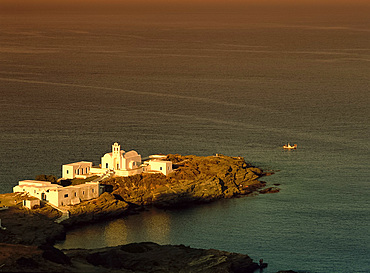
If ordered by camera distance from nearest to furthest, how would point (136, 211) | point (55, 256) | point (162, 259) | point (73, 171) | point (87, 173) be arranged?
point (55, 256), point (162, 259), point (136, 211), point (73, 171), point (87, 173)

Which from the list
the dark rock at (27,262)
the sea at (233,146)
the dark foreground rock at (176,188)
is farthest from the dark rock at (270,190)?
the dark rock at (27,262)

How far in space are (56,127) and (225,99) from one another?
132 ft

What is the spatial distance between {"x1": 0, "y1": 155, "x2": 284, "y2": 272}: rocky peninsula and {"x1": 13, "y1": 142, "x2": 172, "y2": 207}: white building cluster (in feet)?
3.74

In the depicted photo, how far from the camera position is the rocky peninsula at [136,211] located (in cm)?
7350

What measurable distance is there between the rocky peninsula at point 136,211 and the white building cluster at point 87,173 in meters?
1.14

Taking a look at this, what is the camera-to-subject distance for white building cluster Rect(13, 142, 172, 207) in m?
96.5

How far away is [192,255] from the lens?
79.4 metres

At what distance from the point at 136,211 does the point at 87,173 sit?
35.6 ft

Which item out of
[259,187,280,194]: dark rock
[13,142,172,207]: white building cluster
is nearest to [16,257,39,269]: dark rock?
[13,142,172,207]: white building cluster

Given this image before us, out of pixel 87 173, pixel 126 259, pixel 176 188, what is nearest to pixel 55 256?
pixel 126 259

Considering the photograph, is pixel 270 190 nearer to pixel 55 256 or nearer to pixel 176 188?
pixel 176 188

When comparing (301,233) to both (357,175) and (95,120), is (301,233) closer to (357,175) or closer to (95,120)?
(357,175)

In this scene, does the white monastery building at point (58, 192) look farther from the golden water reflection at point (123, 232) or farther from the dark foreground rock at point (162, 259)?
the dark foreground rock at point (162, 259)

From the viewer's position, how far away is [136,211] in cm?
9956
